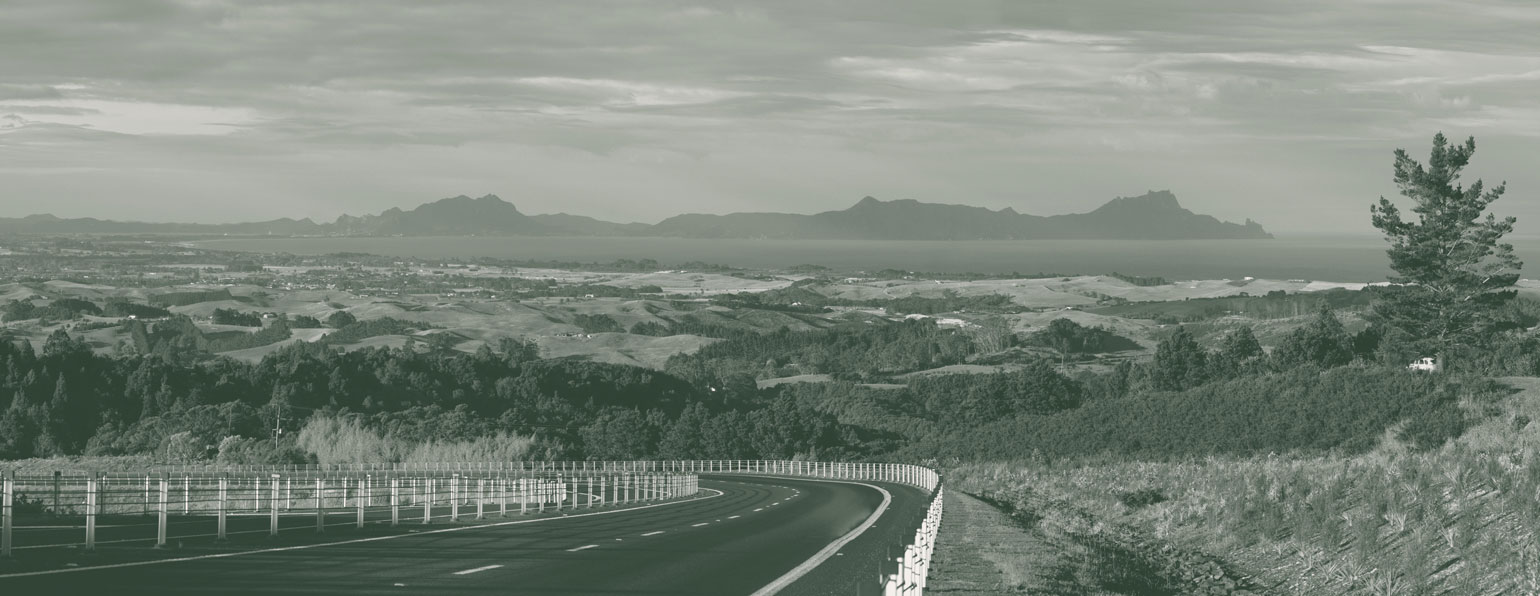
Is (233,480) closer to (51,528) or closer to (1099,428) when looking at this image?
(51,528)

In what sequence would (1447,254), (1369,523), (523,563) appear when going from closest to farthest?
(523,563) → (1369,523) → (1447,254)

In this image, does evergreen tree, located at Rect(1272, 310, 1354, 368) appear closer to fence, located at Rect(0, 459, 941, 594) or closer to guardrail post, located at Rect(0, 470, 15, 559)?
fence, located at Rect(0, 459, 941, 594)

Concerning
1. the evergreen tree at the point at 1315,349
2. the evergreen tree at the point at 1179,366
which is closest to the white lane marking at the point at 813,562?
the evergreen tree at the point at 1315,349

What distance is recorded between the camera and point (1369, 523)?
2505 centimetres

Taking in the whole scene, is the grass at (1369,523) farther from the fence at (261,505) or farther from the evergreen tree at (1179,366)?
the evergreen tree at (1179,366)

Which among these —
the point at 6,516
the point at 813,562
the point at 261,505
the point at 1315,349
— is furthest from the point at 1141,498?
the point at 1315,349

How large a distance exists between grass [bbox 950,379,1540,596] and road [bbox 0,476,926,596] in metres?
6.15

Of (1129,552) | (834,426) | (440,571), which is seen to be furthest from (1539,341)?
(440,571)

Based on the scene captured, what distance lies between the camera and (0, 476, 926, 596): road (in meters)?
17.9

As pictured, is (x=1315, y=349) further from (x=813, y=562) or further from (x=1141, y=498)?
(x=813, y=562)

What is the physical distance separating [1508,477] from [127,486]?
41654 millimetres

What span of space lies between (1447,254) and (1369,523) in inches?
2650

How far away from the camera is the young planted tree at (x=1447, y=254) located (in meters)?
85.2

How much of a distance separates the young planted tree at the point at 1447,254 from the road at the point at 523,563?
199ft
